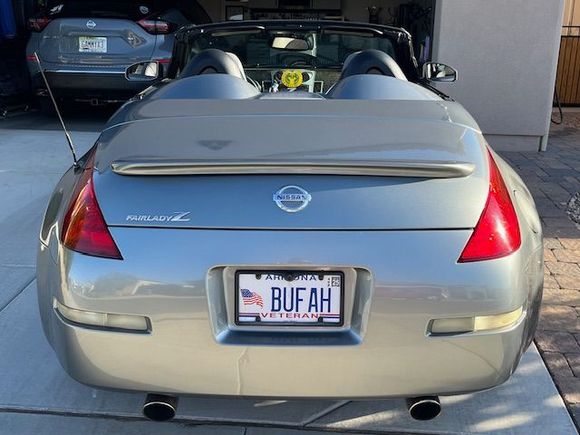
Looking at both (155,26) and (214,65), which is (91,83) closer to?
(155,26)

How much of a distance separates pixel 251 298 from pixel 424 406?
71 centimetres

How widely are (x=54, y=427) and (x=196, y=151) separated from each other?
127 cm

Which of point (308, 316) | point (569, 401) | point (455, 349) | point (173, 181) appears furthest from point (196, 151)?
point (569, 401)

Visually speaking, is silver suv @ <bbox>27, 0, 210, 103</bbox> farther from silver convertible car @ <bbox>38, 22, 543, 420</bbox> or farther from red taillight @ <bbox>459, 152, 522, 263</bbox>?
red taillight @ <bbox>459, 152, 522, 263</bbox>

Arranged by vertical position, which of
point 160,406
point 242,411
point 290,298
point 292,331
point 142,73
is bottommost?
point 242,411

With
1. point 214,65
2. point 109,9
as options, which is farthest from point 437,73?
point 109,9

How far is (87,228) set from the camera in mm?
2076

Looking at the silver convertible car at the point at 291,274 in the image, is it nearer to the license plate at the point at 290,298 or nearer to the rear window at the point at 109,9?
the license plate at the point at 290,298

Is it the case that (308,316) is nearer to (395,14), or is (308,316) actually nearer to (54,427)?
(54,427)

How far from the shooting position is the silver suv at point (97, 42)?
24.8ft

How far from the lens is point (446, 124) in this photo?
8.07 ft

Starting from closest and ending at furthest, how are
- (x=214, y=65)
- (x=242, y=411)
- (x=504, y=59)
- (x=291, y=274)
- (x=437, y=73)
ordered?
(x=291, y=274) → (x=242, y=411) → (x=214, y=65) → (x=437, y=73) → (x=504, y=59)

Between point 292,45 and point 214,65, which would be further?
point 292,45

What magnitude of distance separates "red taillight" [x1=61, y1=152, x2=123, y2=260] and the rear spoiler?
182mm
